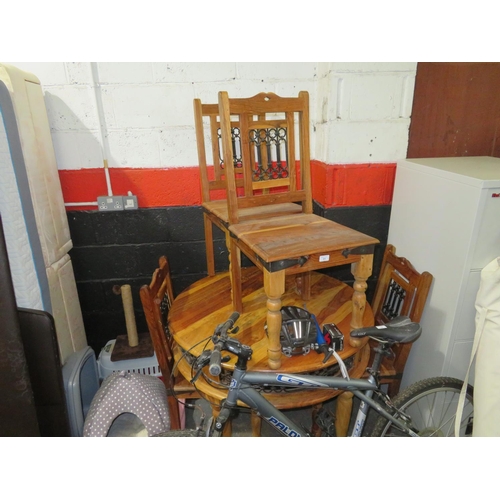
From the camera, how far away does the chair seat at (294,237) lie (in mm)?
1417

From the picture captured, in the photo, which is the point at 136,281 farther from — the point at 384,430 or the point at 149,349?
the point at 384,430

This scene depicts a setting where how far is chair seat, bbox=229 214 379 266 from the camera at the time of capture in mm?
1417

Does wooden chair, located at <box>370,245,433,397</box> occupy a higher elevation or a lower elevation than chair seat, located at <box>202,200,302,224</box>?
lower

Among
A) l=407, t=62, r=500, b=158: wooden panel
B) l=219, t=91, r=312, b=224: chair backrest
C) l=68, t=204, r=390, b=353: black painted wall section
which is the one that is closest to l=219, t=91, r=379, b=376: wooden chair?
l=219, t=91, r=312, b=224: chair backrest

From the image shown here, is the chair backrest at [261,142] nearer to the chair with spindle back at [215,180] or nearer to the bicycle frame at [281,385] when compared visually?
the chair with spindle back at [215,180]

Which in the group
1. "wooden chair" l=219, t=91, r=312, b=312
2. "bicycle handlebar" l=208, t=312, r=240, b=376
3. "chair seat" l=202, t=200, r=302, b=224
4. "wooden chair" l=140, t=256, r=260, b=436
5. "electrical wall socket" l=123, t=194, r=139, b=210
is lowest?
"wooden chair" l=140, t=256, r=260, b=436

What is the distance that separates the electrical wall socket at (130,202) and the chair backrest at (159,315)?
1.71 ft

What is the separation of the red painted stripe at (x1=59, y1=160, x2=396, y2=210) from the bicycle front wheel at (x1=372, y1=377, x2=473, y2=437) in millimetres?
1150

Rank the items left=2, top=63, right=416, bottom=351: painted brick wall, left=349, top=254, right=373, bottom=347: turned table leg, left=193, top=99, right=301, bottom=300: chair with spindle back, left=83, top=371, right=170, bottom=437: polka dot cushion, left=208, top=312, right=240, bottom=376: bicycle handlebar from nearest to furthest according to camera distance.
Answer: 1. left=208, top=312, right=240, bottom=376: bicycle handlebar
2. left=349, top=254, right=373, bottom=347: turned table leg
3. left=83, top=371, right=170, bottom=437: polka dot cushion
4. left=193, top=99, right=301, bottom=300: chair with spindle back
5. left=2, top=63, right=416, bottom=351: painted brick wall

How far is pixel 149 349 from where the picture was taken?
2.42 metres

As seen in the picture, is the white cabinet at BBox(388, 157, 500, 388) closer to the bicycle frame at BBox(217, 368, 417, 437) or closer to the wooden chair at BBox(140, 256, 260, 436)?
the bicycle frame at BBox(217, 368, 417, 437)

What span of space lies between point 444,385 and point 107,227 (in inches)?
85.8

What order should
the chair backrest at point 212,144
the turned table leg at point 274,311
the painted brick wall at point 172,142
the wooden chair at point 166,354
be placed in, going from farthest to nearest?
the painted brick wall at point 172,142
the chair backrest at point 212,144
the wooden chair at point 166,354
the turned table leg at point 274,311

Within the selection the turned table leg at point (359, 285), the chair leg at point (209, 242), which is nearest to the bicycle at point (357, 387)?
the turned table leg at point (359, 285)
